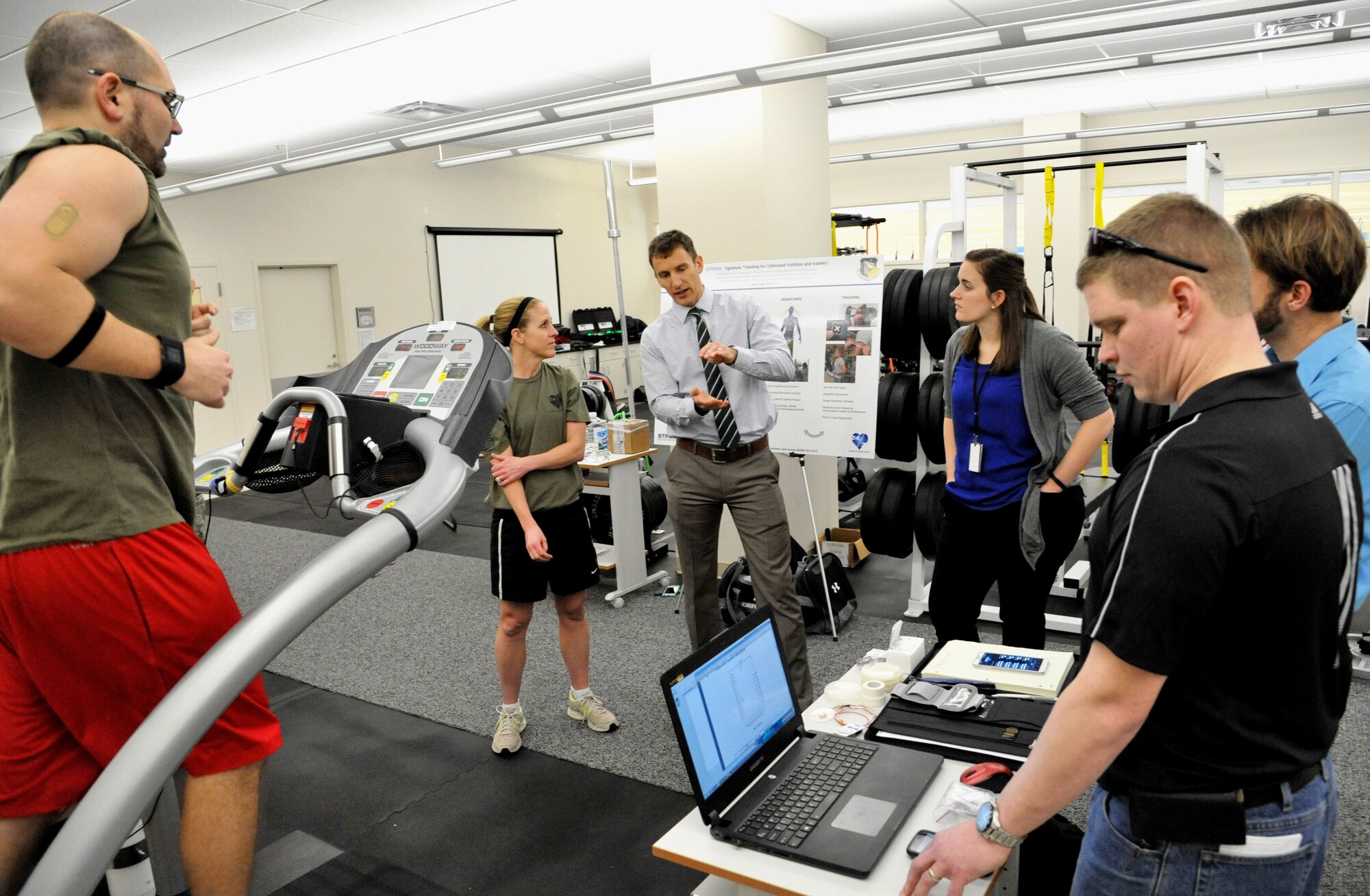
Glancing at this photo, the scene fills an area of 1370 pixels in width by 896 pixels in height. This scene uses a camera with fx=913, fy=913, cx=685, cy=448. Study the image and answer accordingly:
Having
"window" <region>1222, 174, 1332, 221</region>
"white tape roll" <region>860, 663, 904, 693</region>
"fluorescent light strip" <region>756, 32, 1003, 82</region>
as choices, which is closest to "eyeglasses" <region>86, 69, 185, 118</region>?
"white tape roll" <region>860, 663, 904, 693</region>

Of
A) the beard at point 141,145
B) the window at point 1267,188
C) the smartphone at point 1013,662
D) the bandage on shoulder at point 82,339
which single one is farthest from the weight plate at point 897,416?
the window at point 1267,188

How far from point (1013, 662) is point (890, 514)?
236cm

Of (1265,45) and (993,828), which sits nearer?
(993,828)

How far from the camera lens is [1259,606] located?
1067 mm

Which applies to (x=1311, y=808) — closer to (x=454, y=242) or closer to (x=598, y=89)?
(x=598, y=89)

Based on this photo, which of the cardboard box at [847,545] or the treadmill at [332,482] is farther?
the cardboard box at [847,545]

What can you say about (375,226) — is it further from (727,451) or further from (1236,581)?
(1236,581)

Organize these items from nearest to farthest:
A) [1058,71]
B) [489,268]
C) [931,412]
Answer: [931,412], [1058,71], [489,268]

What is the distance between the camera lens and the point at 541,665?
4105 millimetres

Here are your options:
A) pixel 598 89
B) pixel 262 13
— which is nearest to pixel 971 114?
pixel 598 89

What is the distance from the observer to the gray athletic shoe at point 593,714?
342cm

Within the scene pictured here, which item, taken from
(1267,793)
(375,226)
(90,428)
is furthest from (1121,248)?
(375,226)

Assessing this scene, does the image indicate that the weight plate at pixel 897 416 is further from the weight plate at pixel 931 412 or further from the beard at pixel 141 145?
the beard at pixel 141 145

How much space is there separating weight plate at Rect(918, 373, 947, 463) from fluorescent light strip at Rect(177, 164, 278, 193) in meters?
5.11
